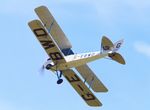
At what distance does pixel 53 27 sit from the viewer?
1844 inches

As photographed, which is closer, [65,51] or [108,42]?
[108,42]

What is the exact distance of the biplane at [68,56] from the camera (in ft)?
143

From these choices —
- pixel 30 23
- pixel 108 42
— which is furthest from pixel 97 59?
pixel 30 23

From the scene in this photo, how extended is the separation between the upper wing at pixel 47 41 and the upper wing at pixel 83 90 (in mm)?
2650

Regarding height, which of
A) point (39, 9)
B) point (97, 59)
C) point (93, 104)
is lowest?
point (93, 104)

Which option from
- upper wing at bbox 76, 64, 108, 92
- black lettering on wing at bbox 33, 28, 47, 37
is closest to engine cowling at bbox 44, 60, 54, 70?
black lettering on wing at bbox 33, 28, 47, 37

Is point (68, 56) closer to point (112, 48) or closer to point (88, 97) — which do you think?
point (112, 48)

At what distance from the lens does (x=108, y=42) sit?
43406mm

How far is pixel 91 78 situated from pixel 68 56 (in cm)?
334

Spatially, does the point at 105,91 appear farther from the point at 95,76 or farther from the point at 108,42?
the point at 108,42

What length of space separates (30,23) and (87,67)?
20.2 feet

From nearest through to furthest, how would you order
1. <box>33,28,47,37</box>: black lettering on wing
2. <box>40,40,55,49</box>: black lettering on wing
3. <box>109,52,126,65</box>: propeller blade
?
<box>109,52,126,65</box>: propeller blade → <box>33,28,47,37</box>: black lettering on wing → <box>40,40,55,49</box>: black lettering on wing

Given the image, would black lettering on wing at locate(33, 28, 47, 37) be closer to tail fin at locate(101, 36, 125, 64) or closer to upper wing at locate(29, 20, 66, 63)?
upper wing at locate(29, 20, 66, 63)

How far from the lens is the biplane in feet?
143
